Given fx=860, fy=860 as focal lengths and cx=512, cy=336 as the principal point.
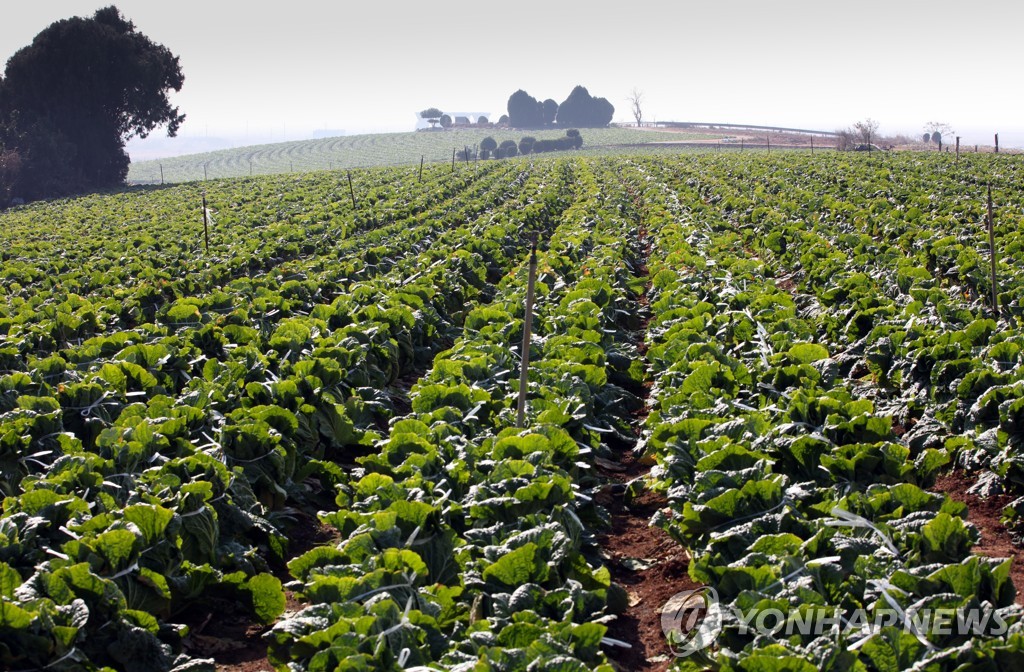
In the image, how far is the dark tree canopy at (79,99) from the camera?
49.8 m

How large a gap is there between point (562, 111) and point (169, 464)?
147126 mm

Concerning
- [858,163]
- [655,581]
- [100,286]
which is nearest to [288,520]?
[655,581]

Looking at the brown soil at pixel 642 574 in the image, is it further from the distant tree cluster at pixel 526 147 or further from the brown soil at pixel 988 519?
the distant tree cluster at pixel 526 147

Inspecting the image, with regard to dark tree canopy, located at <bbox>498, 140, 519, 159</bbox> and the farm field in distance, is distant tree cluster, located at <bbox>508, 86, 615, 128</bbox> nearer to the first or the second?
the farm field in distance

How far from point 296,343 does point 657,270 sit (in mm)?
7285

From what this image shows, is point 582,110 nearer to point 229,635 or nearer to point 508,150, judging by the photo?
point 508,150

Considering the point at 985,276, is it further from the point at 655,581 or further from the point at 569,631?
the point at 569,631

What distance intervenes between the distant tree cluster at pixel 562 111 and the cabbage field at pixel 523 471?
446ft

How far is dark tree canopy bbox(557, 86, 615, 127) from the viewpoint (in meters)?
145

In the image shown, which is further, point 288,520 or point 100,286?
point 100,286

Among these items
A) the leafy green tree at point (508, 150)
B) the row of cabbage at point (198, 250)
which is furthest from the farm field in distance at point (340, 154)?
the row of cabbage at point (198, 250)

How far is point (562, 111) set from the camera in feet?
483

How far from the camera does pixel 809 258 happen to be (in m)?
14.1

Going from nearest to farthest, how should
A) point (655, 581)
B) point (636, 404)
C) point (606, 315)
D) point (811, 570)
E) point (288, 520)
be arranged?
point (811, 570) < point (655, 581) < point (288, 520) < point (636, 404) < point (606, 315)
